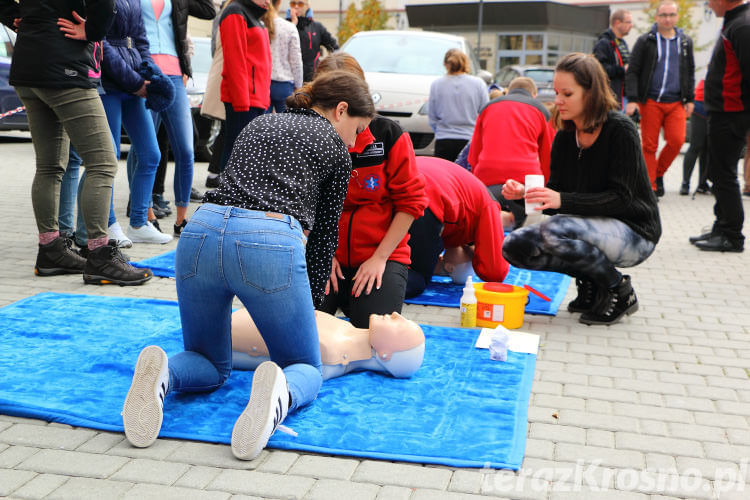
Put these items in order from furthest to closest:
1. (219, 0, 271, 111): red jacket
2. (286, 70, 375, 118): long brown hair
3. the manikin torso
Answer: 1. (219, 0, 271, 111): red jacket
2. the manikin torso
3. (286, 70, 375, 118): long brown hair

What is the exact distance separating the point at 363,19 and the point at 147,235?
3158cm

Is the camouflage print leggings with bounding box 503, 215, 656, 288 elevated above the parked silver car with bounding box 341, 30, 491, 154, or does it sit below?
below

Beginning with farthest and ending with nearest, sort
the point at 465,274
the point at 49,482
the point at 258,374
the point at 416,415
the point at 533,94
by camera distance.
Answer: the point at 533,94 < the point at 465,274 < the point at 416,415 < the point at 258,374 < the point at 49,482

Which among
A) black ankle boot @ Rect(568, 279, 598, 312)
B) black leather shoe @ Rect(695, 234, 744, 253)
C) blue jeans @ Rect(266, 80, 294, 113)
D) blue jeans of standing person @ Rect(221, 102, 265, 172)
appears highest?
blue jeans @ Rect(266, 80, 294, 113)

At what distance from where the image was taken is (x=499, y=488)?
2.36 metres

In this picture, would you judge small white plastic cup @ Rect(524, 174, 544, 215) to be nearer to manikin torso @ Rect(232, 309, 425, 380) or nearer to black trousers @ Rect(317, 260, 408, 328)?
black trousers @ Rect(317, 260, 408, 328)

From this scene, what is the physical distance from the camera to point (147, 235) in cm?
585

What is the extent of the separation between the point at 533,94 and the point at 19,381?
16.0ft

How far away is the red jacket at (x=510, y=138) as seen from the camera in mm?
5988

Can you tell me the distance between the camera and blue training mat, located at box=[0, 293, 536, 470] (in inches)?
103

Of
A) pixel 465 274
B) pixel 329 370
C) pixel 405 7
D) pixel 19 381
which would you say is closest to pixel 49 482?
pixel 19 381

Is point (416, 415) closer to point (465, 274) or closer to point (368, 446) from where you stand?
point (368, 446)

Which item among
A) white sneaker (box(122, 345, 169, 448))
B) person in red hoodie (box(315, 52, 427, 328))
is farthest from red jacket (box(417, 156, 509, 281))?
white sneaker (box(122, 345, 169, 448))

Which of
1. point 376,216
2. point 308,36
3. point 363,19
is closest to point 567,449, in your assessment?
point 376,216
